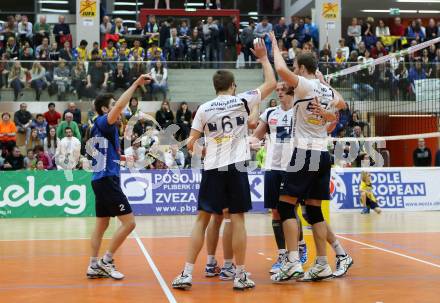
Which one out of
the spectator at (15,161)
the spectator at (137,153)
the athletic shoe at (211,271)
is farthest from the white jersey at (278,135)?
the spectator at (15,161)

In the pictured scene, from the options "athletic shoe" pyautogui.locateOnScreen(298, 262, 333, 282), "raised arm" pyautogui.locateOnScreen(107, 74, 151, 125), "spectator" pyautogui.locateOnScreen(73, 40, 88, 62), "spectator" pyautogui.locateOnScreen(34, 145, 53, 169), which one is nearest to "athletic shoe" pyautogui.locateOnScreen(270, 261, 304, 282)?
"athletic shoe" pyautogui.locateOnScreen(298, 262, 333, 282)

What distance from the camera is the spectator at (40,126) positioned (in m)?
20.6

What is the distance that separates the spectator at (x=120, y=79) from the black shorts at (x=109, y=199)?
14506mm

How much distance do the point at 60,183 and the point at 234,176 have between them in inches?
472

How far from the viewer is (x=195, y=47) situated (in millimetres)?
25297

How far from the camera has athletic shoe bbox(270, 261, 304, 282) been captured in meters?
7.26

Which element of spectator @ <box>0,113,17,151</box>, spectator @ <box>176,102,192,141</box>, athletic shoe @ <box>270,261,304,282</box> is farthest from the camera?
spectator @ <box>176,102,192,141</box>

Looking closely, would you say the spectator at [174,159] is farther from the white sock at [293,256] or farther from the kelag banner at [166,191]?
the white sock at [293,256]

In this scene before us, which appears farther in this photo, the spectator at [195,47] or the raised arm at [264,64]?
the spectator at [195,47]

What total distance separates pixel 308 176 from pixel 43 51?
18.5 m

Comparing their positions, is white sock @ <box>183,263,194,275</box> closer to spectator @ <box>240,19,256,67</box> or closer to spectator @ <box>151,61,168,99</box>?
spectator @ <box>151,61,168,99</box>

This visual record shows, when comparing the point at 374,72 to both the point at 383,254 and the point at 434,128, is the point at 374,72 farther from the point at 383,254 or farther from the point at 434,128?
the point at 383,254

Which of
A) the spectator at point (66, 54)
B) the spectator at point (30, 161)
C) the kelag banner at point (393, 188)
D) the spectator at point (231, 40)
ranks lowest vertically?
the kelag banner at point (393, 188)

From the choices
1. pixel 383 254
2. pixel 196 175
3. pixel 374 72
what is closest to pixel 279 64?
pixel 383 254
